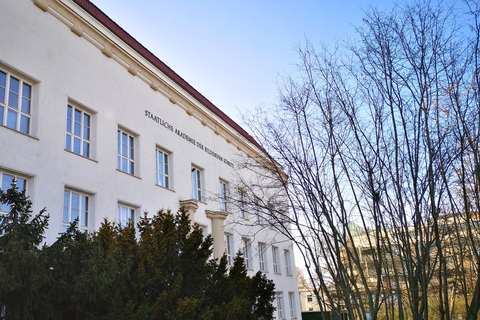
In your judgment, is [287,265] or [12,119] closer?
[12,119]

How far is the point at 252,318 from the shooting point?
12.5 meters

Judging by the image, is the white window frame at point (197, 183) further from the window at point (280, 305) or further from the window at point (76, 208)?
the window at point (280, 305)

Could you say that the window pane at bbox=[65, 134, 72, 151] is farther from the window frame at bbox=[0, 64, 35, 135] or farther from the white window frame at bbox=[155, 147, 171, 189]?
the white window frame at bbox=[155, 147, 171, 189]

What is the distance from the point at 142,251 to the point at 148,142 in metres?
8.43

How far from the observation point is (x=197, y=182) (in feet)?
73.0

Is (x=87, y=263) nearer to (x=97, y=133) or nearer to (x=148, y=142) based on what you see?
(x=97, y=133)

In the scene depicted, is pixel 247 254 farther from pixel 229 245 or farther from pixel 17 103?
pixel 17 103

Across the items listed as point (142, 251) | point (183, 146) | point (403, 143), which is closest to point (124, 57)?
point (183, 146)

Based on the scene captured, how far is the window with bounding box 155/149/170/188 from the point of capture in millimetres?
19172

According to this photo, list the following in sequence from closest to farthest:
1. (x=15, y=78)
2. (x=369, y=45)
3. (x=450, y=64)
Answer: (x=450, y=64)
(x=369, y=45)
(x=15, y=78)

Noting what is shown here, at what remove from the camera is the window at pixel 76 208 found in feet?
46.4

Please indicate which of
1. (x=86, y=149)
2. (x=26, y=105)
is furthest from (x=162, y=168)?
(x=26, y=105)

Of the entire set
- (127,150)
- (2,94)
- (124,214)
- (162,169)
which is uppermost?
(2,94)

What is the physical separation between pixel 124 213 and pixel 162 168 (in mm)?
3320
